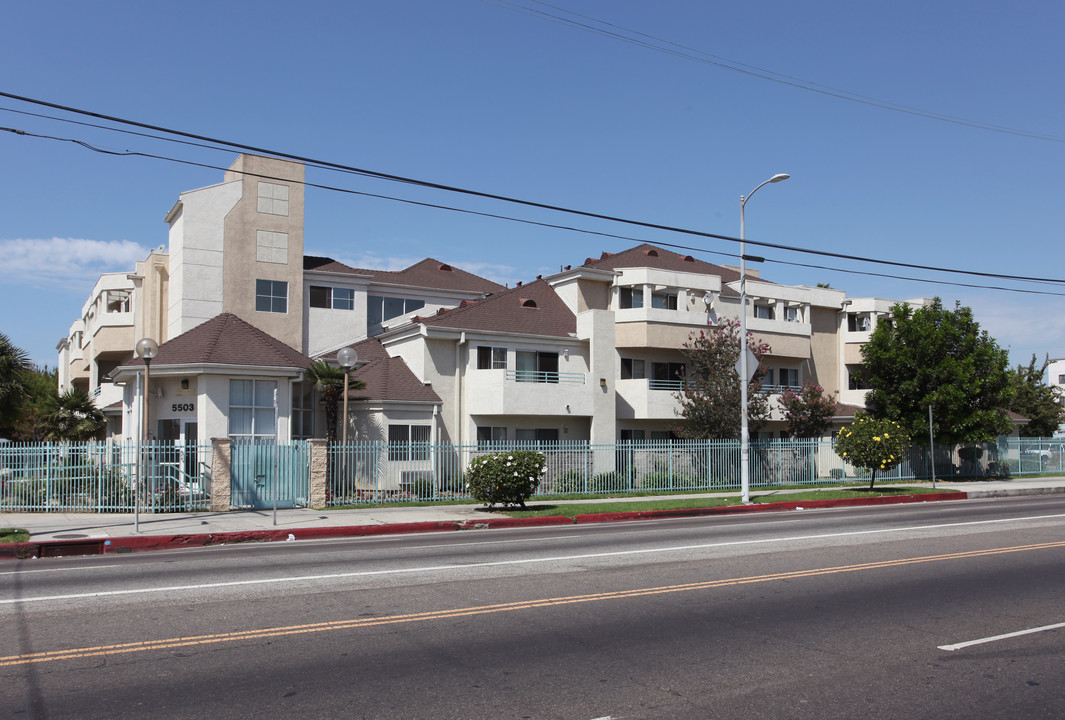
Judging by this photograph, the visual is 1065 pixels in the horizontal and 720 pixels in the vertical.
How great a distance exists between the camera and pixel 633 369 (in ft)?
119

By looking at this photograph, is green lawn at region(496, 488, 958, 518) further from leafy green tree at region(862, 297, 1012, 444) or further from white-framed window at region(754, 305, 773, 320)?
white-framed window at region(754, 305, 773, 320)

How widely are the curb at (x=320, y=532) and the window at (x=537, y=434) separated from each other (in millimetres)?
10942

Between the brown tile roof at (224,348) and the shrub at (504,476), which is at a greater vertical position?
the brown tile roof at (224,348)

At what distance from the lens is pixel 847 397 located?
44.0 m

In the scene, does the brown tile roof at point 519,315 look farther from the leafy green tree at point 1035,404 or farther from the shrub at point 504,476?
the leafy green tree at point 1035,404

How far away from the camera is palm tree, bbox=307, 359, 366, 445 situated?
2809cm

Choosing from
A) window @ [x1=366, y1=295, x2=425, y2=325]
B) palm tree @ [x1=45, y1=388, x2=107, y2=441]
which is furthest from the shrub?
palm tree @ [x1=45, y1=388, x2=107, y2=441]

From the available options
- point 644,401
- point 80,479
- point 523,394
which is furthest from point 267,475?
point 644,401

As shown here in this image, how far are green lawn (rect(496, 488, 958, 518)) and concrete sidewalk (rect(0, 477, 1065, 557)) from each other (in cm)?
57

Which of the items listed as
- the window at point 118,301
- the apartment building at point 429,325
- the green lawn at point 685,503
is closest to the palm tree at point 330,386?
the apartment building at point 429,325

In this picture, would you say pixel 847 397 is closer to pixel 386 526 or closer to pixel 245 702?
pixel 386 526

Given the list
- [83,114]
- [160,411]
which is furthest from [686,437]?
[83,114]

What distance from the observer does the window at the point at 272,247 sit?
3497 cm

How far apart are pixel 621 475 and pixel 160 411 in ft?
48.9
